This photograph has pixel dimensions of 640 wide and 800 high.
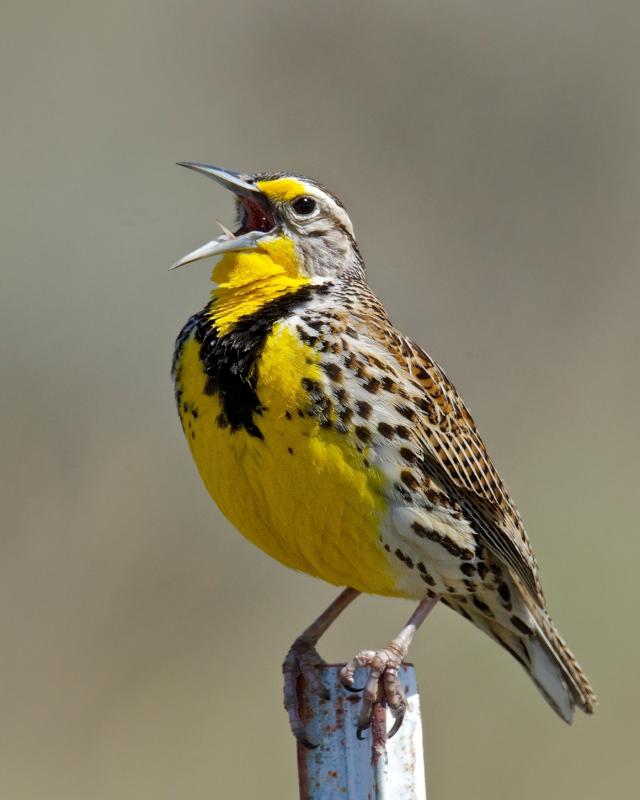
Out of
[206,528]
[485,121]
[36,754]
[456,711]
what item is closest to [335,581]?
[456,711]

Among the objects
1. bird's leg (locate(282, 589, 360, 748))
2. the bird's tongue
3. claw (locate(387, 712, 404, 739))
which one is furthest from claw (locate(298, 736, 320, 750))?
the bird's tongue

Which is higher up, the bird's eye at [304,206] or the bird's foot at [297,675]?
the bird's eye at [304,206]

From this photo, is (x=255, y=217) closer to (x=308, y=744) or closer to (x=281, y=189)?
(x=281, y=189)

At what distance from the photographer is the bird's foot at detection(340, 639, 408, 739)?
2906mm

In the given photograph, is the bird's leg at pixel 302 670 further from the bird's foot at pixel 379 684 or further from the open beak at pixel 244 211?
the open beak at pixel 244 211

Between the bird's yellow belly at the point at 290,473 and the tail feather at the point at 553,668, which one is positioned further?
the tail feather at the point at 553,668

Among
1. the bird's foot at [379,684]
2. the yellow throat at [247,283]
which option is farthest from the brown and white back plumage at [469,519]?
the bird's foot at [379,684]

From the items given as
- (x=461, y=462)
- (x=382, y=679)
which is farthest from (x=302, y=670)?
(x=461, y=462)

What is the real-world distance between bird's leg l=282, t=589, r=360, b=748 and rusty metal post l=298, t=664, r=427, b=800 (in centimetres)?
4

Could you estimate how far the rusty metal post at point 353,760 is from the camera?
9.09 feet

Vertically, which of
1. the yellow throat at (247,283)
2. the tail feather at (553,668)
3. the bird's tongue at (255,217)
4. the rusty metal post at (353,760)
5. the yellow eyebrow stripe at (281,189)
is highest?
the yellow eyebrow stripe at (281,189)

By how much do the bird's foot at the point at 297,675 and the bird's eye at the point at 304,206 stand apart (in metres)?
0.87

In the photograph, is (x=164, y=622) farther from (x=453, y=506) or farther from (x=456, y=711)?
(x=453, y=506)

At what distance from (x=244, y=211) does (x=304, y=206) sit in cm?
13
